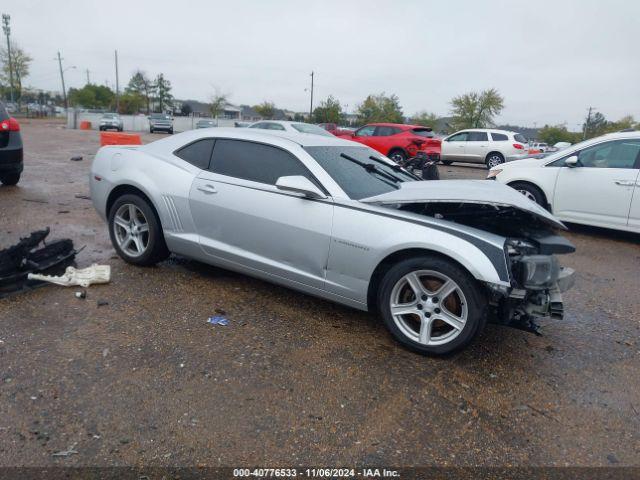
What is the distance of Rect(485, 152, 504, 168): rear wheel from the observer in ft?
55.5

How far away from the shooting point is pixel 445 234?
3.07 metres

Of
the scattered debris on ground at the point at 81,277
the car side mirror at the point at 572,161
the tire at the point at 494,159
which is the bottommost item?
the scattered debris on ground at the point at 81,277

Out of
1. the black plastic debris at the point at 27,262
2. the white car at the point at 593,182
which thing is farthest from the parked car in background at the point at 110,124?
the black plastic debris at the point at 27,262

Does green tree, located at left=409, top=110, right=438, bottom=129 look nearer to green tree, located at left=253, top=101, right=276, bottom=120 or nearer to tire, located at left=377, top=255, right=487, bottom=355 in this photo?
green tree, located at left=253, top=101, right=276, bottom=120

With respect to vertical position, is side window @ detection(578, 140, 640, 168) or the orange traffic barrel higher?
side window @ detection(578, 140, 640, 168)

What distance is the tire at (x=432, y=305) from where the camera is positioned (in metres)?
2.98

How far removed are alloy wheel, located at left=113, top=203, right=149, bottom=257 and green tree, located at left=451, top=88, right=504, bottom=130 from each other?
177ft

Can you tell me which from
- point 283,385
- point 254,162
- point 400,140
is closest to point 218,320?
point 283,385

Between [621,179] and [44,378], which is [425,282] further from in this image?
[621,179]

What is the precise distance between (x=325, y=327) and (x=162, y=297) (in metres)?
1.46

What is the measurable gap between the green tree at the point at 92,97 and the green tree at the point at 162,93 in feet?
32.9

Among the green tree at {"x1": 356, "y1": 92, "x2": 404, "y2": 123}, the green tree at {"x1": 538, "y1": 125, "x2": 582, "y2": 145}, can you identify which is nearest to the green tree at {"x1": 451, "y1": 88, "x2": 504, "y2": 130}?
the green tree at {"x1": 356, "y1": 92, "x2": 404, "y2": 123}

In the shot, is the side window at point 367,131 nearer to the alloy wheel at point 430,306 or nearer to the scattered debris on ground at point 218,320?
the scattered debris on ground at point 218,320

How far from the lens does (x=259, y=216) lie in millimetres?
3717
